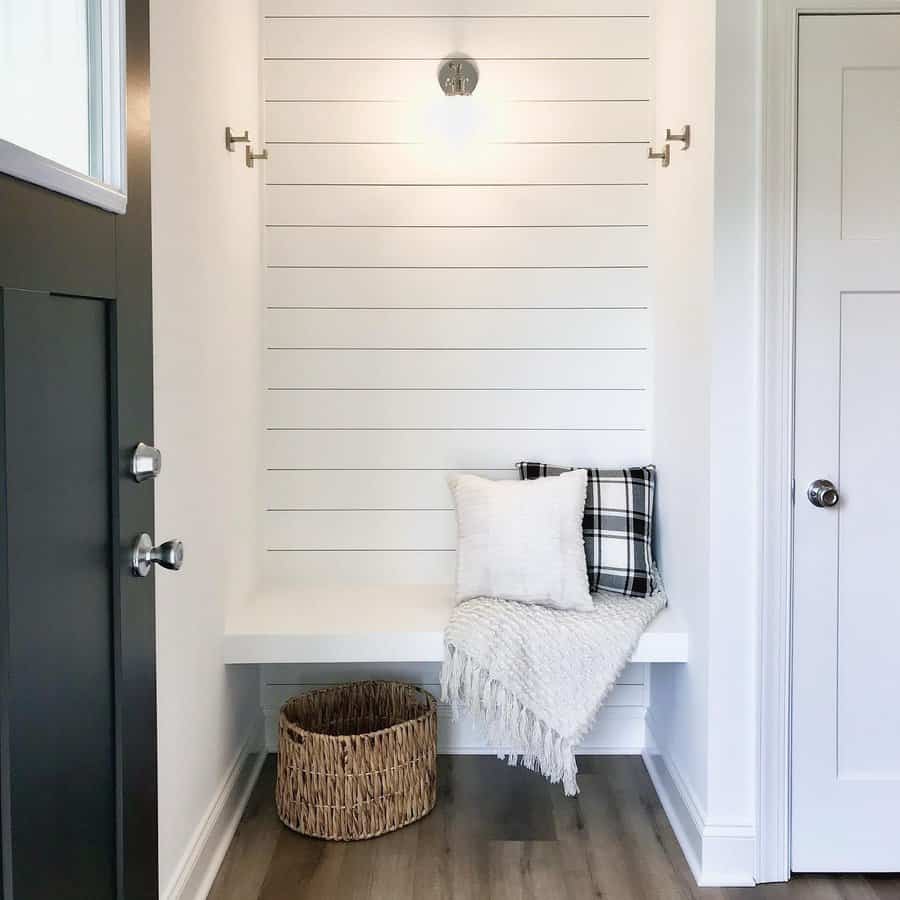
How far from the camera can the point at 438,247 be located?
300 cm

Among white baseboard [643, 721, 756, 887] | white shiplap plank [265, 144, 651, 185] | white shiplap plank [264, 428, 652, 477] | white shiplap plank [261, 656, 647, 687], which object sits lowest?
white baseboard [643, 721, 756, 887]

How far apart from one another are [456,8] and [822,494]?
5.76 ft

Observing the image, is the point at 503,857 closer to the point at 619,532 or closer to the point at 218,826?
the point at 218,826

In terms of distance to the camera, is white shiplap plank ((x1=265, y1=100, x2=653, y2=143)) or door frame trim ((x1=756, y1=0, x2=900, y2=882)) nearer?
door frame trim ((x1=756, y1=0, x2=900, y2=882))

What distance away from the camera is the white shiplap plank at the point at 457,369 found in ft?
9.89

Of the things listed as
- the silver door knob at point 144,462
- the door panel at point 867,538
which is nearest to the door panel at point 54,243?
the silver door knob at point 144,462

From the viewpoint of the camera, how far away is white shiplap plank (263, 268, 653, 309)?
3000 mm

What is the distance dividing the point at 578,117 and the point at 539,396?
83 centimetres

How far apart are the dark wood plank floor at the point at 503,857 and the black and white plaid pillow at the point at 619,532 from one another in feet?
1.95

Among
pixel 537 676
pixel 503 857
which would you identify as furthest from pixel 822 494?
pixel 503 857

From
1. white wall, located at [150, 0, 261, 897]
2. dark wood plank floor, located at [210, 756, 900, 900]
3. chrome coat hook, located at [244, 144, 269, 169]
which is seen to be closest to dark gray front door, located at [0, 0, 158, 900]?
white wall, located at [150, 0, 261, 897]

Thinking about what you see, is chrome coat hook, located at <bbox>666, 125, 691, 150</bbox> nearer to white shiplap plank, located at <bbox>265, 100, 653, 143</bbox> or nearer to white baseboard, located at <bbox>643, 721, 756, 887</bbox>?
white shiplap plank, located at <bbox>265, 100, 653, 143</bbox>

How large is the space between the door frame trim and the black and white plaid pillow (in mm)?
554

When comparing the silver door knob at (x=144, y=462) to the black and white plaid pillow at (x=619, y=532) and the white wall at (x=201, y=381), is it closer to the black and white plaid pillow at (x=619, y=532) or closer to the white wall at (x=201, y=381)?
the white wall at (x=201, y=381)
